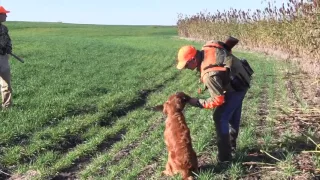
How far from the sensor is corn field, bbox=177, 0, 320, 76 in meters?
13.0

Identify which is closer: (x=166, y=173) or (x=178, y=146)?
(x=178, y=146)

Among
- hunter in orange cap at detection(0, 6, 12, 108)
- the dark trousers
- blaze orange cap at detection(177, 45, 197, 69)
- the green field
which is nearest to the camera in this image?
blaze orange cap at detection(177, 45, 197, 69)

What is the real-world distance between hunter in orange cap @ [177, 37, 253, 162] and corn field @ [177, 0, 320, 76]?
2638mm

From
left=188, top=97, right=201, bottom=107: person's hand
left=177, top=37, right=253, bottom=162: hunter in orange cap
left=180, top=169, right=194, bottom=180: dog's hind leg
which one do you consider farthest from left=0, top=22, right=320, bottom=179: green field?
left=188, top=97, right=201, bottom=107: person's hand

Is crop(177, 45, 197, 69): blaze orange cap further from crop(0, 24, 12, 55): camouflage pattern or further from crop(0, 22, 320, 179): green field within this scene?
crop(0, 24, 12, 55): camouflage pattern

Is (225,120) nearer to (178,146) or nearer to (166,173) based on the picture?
(178,146)

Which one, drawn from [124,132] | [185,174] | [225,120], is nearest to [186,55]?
[225,120]

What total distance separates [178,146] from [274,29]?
62.7 ft

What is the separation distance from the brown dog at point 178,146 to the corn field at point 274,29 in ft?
11.9

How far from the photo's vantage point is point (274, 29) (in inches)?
907

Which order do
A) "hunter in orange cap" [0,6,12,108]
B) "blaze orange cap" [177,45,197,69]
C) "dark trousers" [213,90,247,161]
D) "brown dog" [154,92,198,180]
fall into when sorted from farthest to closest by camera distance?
"hunter in orange cap" [0,6,12,108] < "dark trousers" [213,90,247,161] < "blaze orange cap" [177,45,197,69] < "brown dog" [154,92,198,180]

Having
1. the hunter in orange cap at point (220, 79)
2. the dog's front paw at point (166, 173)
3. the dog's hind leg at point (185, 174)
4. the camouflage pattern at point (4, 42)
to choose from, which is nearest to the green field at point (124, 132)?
the dog's hind leg at point (185, 174)

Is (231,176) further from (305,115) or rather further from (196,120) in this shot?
(196,120)

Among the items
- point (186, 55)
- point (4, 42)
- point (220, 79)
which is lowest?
point (220, 79)
